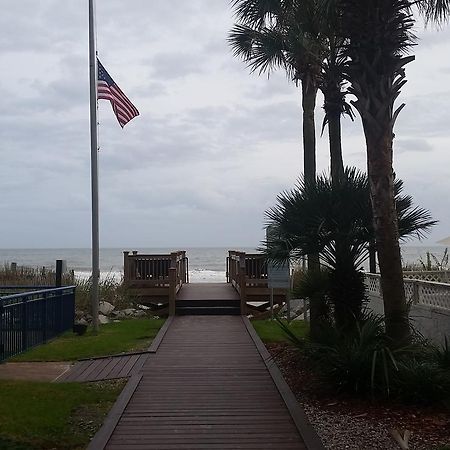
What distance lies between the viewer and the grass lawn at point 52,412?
6168 mm

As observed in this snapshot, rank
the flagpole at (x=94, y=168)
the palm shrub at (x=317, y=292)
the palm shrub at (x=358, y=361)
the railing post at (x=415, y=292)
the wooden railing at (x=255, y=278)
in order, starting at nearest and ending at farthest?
the palm shrub at (x=358, y=361) → the palm shrub at (x=317, y=292) → the railing post at (x=415, y=292) → the flagpole at (x=94, y=168) → the wooden railing at (x=255, y=278)

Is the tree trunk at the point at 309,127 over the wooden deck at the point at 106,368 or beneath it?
over

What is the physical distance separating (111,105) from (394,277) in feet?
34.1

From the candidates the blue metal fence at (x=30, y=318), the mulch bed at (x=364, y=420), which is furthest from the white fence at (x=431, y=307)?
the blue metal fence at (x=30, y=318)

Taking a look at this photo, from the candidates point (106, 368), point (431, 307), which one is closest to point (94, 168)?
point (106, 368)

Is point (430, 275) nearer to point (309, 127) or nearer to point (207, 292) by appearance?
point (309, 127)

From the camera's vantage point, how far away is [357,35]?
29.8ft

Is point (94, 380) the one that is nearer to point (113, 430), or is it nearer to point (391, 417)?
point (113, 430)

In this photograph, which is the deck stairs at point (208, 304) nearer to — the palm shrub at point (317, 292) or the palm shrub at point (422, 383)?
the palm shrub at point (317, 292)

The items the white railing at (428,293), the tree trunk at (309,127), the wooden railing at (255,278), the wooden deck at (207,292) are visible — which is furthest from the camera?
the wooden railing at (255,278)

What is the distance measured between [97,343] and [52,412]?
617 centimetres

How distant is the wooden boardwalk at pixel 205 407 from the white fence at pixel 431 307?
2.82 meters

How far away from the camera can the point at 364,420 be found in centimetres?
698

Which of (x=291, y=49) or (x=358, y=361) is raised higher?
(x=291, y=49)
